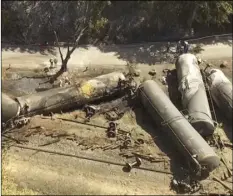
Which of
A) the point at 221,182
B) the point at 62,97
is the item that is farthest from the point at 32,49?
the point at 221,182

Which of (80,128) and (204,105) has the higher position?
(204,105)

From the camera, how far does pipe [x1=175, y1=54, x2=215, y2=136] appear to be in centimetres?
2714

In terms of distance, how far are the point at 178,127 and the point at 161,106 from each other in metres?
2.52

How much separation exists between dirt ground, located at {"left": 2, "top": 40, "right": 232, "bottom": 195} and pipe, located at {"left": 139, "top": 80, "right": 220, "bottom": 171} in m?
1.47

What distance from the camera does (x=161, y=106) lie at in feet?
91.4

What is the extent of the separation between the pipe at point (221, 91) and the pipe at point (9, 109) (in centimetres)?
1681

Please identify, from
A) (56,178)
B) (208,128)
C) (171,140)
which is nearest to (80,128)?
(56,178)

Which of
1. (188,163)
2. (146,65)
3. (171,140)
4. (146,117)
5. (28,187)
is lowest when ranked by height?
(28,187)

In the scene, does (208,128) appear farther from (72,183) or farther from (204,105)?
(72,183)

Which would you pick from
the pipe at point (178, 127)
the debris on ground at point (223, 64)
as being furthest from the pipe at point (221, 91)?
the pipe at point (178, 127)

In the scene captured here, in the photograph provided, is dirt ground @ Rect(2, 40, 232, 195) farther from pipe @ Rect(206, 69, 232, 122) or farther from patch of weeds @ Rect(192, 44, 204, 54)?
patch of weeds @ Rect(192, 44, 204, 54)

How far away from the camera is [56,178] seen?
23922 mm

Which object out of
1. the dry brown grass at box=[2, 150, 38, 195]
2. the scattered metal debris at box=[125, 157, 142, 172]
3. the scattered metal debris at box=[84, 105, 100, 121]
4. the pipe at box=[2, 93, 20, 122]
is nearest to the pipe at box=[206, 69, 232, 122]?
the scattered metal debris at box=[125, 157, 142, 172]

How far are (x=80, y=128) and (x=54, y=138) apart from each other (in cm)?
233
